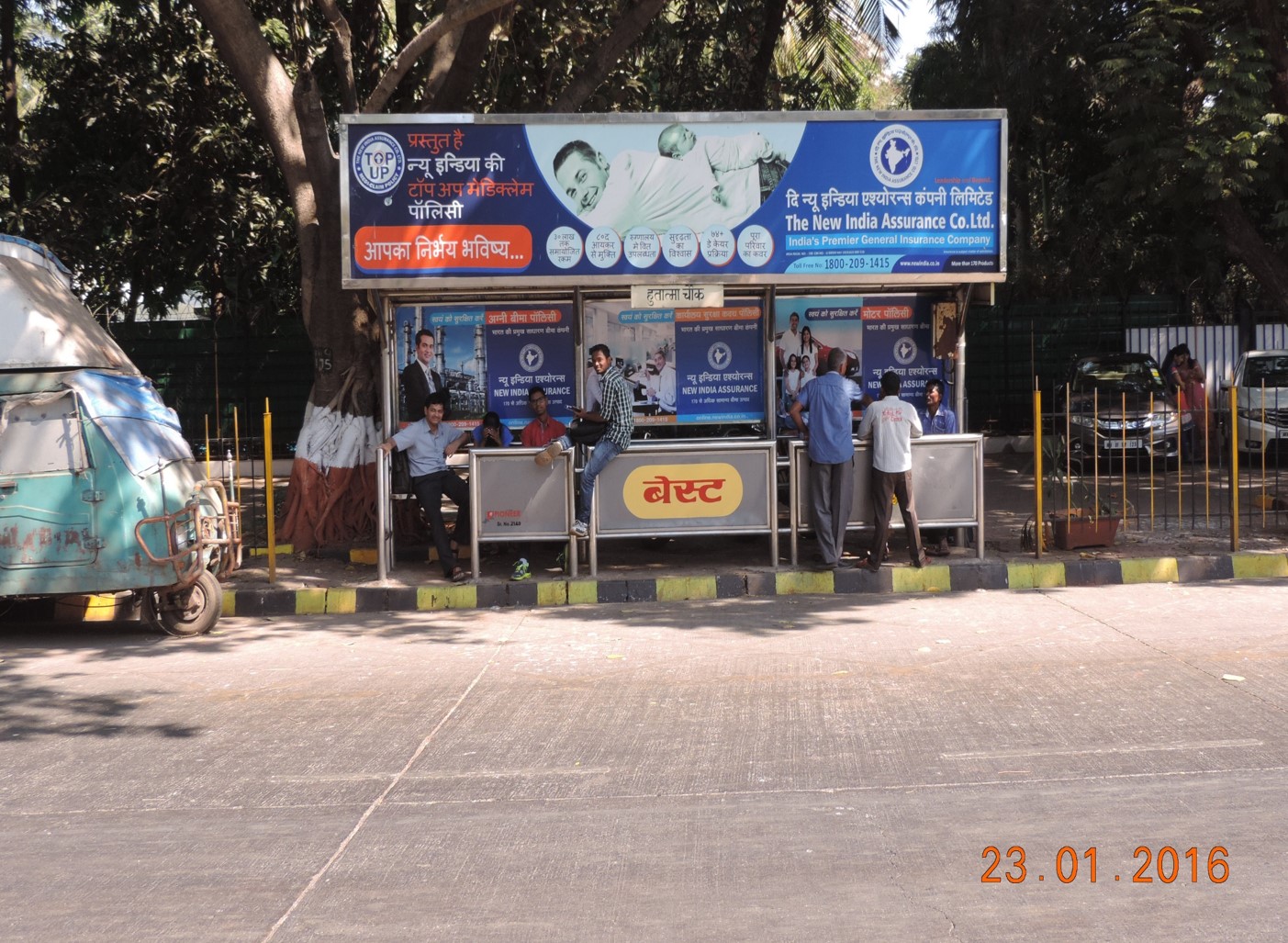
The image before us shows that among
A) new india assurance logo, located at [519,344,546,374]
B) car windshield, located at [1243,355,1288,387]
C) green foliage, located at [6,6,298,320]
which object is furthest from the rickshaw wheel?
car windshield, located at [1243,355,1288,387]

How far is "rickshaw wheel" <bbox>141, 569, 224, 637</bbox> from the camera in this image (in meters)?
9.29

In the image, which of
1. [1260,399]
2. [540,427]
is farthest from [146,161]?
[1260,399]

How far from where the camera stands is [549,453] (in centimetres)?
1054

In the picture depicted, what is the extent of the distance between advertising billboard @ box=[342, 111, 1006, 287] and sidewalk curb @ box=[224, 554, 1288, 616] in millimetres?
2508

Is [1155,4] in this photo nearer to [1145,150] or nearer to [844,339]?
[1145,150]

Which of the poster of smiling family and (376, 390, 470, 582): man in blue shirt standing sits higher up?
the poster of smiling family

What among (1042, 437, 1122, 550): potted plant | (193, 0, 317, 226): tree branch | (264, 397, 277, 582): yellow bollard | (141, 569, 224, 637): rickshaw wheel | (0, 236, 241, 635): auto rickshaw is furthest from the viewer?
(193, 0, 317, 226): tree branch

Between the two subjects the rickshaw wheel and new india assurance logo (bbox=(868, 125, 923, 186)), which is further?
new india assurance logo (bbox=(868, 125, 923, 186))

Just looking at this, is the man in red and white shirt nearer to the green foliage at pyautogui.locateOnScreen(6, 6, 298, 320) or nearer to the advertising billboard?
the advertising billboard

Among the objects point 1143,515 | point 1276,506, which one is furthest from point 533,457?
point 1276,506

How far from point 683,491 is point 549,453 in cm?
121

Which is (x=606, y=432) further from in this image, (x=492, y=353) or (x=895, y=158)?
(x=895, y=158)
